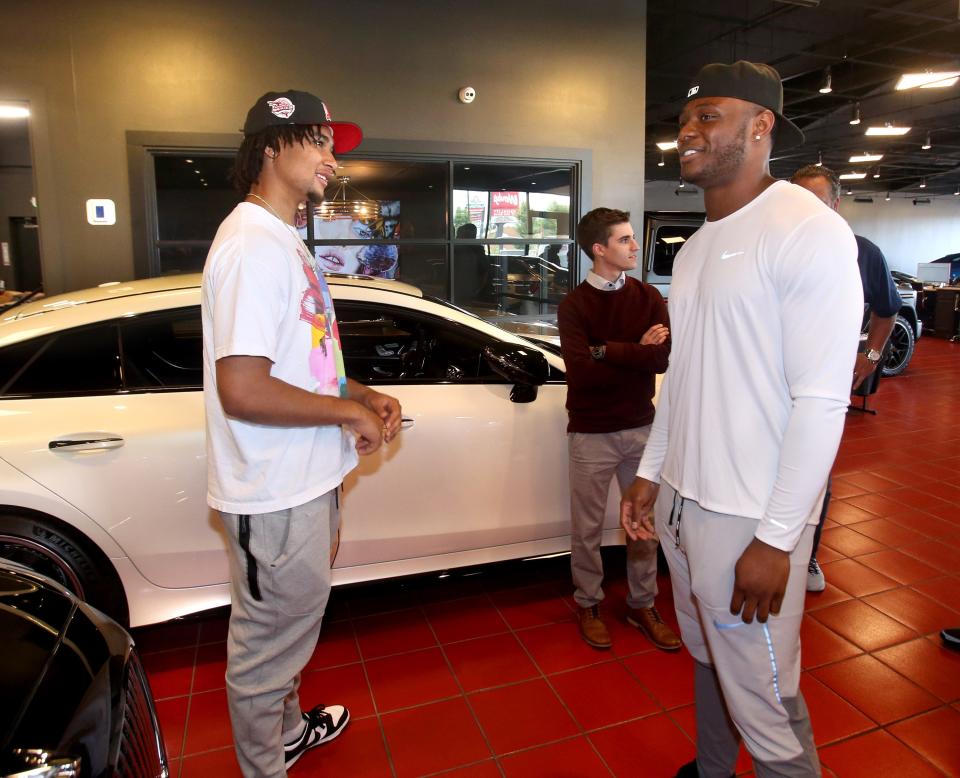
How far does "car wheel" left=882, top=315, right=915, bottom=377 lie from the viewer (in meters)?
8.43

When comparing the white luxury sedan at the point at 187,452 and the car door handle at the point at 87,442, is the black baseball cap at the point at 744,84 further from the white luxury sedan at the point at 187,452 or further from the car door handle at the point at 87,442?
the car door handle at the point at 87,442

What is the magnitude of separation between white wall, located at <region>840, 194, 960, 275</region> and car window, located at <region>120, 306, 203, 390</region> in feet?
92.0

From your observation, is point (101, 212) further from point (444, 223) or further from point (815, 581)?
point (815, 581)

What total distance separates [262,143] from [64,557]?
1646 millimetres

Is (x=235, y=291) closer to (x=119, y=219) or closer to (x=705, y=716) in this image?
(x=705, y=716)

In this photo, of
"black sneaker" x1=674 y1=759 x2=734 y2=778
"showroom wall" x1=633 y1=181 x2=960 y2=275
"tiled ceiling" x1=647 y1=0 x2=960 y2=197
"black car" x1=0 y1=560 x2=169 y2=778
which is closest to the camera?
"black car" x1=0 y1=560 x2=169 y2=778

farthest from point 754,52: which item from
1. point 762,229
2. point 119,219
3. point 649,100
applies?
point 762,229

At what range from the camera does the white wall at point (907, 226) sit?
85.9 feet

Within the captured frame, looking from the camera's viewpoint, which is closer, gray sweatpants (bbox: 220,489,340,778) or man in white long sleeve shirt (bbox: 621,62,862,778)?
man in white long sleeve shirt (bbox: 621,62,862,778)

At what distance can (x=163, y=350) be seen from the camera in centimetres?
256

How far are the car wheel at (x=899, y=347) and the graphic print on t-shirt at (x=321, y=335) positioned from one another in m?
8.49

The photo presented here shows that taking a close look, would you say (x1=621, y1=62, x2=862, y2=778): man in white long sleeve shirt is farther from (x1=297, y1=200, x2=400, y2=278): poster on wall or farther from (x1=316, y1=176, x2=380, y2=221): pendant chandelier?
(x1=316, y1=176, x2=380, y2=221): pendant chandelier

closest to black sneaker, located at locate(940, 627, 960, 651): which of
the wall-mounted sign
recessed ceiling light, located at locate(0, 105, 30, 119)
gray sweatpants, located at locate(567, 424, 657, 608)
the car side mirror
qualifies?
gray sweatpants, located at locate(567, 424, 657, 608)

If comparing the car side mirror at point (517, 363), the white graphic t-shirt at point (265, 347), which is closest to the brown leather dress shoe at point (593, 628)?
the car side mirror at point (517, 363)
